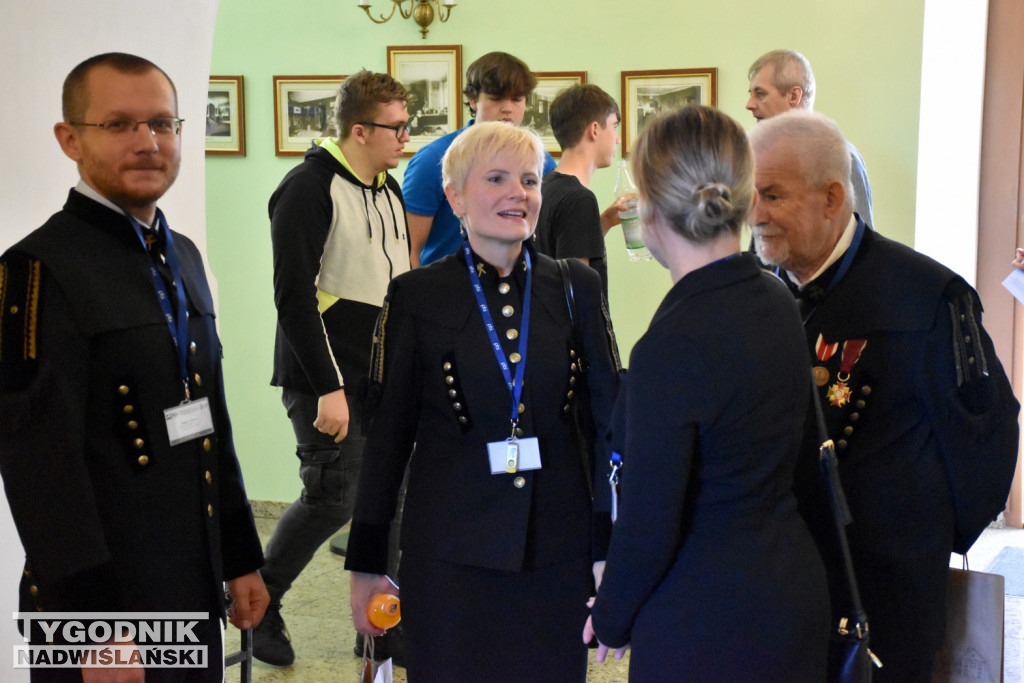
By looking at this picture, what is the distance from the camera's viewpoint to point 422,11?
4.99 m

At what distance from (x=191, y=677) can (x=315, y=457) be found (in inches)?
53.9

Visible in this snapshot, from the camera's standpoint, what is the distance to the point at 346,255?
123 inches

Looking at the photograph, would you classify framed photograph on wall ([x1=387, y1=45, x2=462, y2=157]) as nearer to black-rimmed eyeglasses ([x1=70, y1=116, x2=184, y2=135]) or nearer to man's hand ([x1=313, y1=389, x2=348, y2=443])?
man's hand ([x1=313, y1=389, x2=348, y2=443])

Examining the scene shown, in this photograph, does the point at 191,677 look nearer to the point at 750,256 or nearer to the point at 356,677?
the point at 750,256

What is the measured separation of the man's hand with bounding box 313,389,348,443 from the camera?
9.80ft

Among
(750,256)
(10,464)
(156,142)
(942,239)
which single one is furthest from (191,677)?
(942,239)

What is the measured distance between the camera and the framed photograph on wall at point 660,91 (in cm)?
487

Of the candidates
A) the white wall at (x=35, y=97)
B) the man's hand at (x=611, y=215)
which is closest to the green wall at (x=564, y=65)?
the man's hand at (x=611, y=215)

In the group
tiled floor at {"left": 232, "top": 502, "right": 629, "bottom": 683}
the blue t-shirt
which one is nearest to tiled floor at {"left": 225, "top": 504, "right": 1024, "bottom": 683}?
tiled floor at {"left": 232, "top": 502, "right": 629, "bottom": 683}

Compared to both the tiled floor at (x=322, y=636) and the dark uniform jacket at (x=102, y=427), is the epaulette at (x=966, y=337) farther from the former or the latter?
the tiled floor at (x=322, y=636)

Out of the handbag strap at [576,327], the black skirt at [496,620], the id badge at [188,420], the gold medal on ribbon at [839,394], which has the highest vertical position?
the handbag strap at [576,327]

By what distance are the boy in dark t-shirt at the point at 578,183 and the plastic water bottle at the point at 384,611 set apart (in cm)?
154

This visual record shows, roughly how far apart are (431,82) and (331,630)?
274cm

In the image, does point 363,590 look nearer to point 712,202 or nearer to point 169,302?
point 169,302
